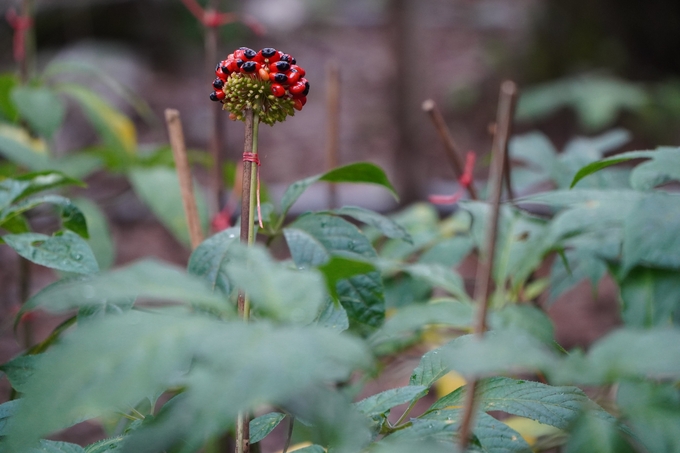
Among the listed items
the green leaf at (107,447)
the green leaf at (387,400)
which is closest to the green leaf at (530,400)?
the green leaf at (387,400)

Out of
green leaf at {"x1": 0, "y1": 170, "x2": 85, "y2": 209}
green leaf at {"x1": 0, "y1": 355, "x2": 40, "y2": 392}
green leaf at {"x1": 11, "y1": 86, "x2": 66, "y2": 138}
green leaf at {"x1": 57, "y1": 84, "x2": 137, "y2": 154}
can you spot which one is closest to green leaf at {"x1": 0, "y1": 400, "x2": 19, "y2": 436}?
green leaf at {"x1": 0, "y1": 355, "x2": 40, "y2": 392}

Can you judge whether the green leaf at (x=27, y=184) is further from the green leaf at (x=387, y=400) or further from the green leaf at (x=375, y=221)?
the green leaf at (x=387, y=400)

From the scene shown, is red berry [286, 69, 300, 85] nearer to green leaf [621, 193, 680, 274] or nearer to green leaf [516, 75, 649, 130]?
green leaf [621, 193, 680, 274]

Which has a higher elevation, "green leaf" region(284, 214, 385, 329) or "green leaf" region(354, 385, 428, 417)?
"green leaf" region(284, 214, 385, 329)

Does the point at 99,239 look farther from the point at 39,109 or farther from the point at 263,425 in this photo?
the point at 263,425

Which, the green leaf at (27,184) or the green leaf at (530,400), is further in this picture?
the green leaf at (27,184)

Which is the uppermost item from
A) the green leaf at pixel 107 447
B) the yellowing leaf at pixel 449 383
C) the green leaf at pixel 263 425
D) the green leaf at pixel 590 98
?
the green leaf at pixel 590 98

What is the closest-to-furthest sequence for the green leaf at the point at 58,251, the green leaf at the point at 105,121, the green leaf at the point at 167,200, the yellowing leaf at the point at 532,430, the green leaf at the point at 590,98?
the green leaf at the point at 58,251 < the yellowing leaf at the point at 532,430 < the green leaf at the point at 167,200 < the green leaf at the point at 105,121 < the green leaf at the point at 590,98
